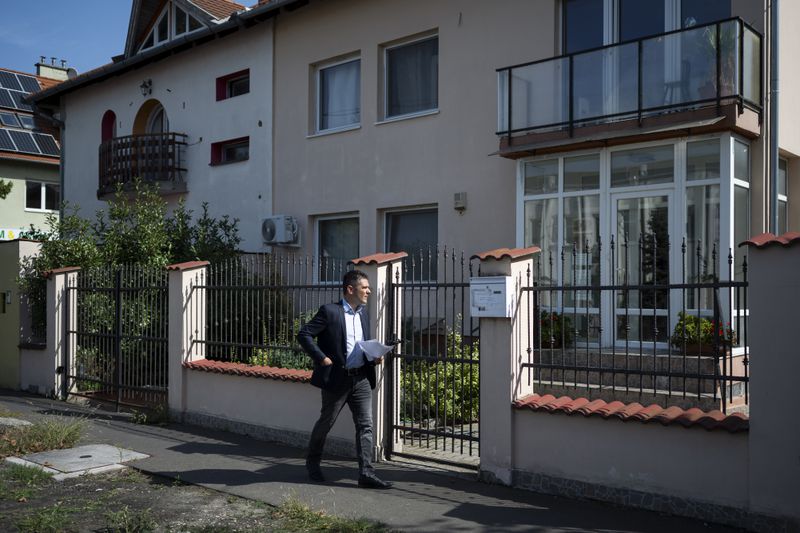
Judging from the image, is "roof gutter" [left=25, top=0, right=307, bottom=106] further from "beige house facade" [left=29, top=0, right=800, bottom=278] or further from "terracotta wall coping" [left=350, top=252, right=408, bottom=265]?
"terracotta wall coping" [left=350, top=252, right=408, bottom=265]

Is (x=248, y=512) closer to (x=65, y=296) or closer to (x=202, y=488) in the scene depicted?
(x=202, y=488)

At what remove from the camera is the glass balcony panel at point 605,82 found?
10.6 meters

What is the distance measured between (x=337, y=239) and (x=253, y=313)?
5820mm

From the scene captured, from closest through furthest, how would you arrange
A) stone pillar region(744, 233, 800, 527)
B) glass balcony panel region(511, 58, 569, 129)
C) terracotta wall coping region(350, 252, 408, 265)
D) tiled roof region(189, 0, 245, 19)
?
stone pillar region(744, 233, 800, 527), terracotta wall coping region(350, 252, 408, 265), glass balcony panel region(511, 58, 569, 129), tiled roof region(189, 0, 245, 19)

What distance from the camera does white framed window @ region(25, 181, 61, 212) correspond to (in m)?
28.5

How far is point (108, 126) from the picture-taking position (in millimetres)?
20906

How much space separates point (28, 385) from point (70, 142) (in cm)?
1000

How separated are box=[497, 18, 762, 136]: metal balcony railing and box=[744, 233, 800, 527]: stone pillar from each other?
4.77 meters

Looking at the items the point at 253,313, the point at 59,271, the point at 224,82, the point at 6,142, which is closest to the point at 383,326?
the point at 253,313

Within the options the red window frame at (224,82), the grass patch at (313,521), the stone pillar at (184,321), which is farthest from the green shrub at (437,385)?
the red window frame at (224,82)

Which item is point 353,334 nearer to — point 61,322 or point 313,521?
point 313,521

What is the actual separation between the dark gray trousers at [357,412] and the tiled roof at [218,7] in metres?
13.0

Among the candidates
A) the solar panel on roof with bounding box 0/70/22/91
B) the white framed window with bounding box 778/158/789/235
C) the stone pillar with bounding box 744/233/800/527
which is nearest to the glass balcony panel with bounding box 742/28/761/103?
the white framed window with bounding box 778/158/789/235

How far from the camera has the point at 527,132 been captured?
1163 cm
